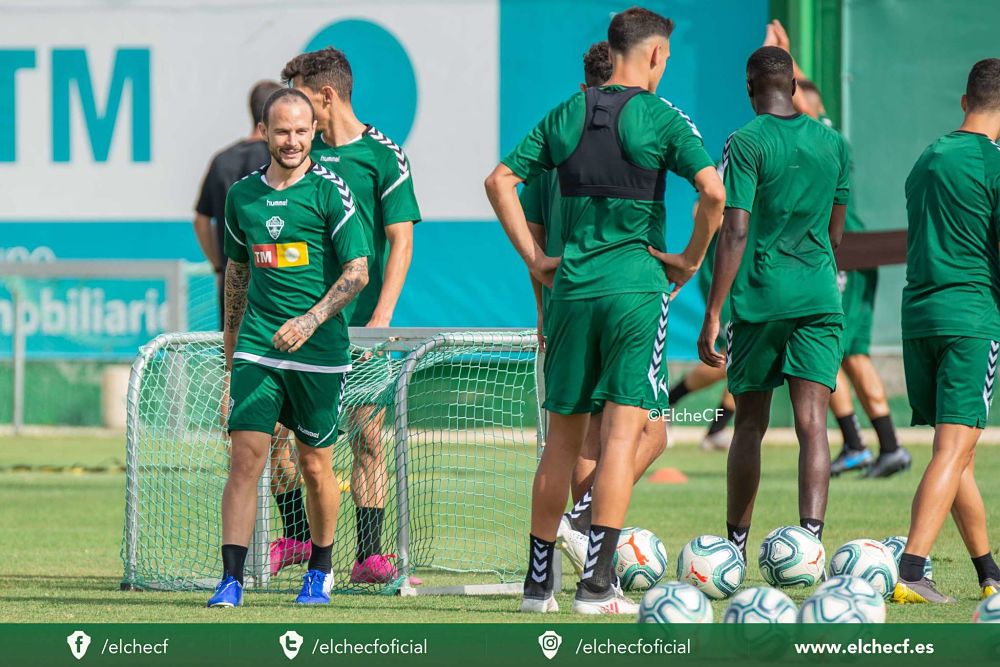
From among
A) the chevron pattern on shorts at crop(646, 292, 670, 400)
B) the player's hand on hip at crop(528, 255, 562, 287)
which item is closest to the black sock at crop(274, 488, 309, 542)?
the player's hand on hip at crop(528, 255, 562, 287)

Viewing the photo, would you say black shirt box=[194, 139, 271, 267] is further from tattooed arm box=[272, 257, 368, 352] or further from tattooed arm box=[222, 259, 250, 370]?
tattooed arm box=[272, 257, 368, 352]

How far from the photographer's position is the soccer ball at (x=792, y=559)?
6.90 meters

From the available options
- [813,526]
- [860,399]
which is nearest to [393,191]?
[813,526]

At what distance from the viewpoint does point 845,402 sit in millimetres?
→ 11758

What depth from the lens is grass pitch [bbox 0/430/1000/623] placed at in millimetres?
6320

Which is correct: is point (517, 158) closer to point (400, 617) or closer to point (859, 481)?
point (400, 617)

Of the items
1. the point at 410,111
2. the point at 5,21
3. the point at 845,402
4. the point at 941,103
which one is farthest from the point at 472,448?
the point at 5,21

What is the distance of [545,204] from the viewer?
7.44 m

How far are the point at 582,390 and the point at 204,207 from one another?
16.5 feet

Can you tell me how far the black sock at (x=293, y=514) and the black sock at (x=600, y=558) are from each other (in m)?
2.15

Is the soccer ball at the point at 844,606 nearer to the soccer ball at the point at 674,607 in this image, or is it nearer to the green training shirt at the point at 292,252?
the soccer ball at the point at 674,607

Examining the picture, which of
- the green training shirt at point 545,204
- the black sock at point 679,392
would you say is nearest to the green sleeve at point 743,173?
the green training shirt at point 545,204

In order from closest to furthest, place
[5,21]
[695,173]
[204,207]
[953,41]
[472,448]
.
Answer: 1. [695,173]
2. [204,207]
3. [472,448]
4. [953,41]
5. [5,21]
